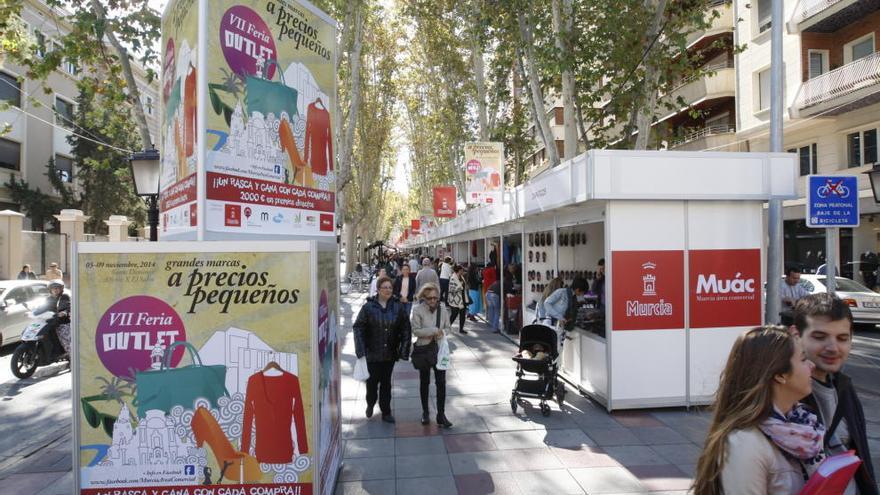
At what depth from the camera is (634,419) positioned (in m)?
6.88

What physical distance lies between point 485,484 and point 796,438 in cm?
352

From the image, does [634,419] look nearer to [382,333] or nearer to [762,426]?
[382,333]

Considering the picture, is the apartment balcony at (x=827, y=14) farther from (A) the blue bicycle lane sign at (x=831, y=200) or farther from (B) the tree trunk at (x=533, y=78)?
(A) the blue bicycle lane sign at (x=831, y=200)

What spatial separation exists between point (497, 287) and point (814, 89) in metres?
14.7

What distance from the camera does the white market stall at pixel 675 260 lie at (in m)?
7.06

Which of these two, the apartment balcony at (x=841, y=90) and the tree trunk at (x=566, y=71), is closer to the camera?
the tree trunk at (x=566, y=71)

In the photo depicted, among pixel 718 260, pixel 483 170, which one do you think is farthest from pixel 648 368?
pixel 483 170

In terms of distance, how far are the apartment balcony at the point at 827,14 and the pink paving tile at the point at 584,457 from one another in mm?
20270

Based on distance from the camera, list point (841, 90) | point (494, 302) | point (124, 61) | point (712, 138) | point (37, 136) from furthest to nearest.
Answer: point (37, 136)
point (712, 138)
point (841, 90)
point (494, 302)
point (124, 61)

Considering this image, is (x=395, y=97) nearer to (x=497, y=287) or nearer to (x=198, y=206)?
(x=497, y=287)

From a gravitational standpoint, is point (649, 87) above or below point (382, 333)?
above

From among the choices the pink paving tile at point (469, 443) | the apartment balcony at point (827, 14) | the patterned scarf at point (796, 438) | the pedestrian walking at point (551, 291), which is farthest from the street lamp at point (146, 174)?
the apartment balcony at point (827, 14)

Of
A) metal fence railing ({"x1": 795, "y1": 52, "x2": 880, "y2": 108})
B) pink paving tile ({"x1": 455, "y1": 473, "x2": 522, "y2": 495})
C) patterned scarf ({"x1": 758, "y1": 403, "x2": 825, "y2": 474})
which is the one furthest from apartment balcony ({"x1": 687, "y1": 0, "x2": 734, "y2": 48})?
patterned scarf ({"x1": 758, "y1": 403, "x2": 825, "y2": 474})

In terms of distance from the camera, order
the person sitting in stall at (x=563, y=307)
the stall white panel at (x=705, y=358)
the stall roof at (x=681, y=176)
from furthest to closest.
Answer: the person sitting in stall at (x=563, y=307)
the stall white panel at (x=705, y=358)
the stall roof at (x=681, y=176)
